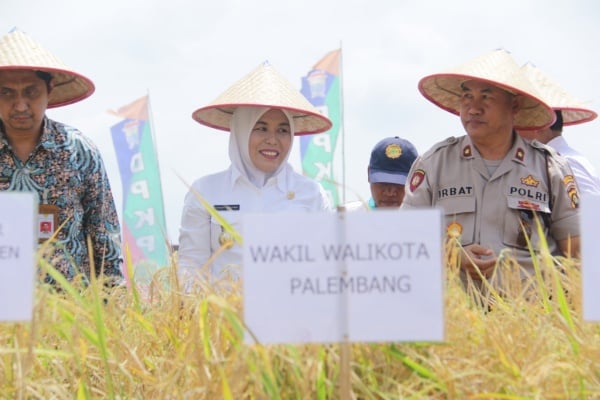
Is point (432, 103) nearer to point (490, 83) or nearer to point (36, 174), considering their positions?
point (490, 83)

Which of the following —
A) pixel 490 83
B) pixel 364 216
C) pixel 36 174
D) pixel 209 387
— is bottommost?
pixel 209 387

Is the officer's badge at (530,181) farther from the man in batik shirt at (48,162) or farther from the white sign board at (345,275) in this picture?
the white sign board at (345,275)

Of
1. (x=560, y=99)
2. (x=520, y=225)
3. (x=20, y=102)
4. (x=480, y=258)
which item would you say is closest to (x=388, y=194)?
(x=560, y=99)

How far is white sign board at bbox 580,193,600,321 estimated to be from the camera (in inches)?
Answer: 31.4

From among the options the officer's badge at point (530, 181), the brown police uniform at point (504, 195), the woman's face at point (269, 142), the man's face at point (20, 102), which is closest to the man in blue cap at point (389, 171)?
the woman's face at point (269, 142)

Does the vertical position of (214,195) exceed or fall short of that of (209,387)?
it exceeds it

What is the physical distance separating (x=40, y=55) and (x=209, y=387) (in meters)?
1.25

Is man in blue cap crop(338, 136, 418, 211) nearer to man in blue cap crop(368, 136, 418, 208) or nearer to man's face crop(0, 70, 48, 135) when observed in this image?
man in blue cap crop(368, 136, 418, 208)

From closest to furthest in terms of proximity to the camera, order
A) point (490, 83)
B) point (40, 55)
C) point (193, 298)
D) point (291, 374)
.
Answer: point (291, 374)
point (193, 298)
point (40, 55)
point (490, 83)

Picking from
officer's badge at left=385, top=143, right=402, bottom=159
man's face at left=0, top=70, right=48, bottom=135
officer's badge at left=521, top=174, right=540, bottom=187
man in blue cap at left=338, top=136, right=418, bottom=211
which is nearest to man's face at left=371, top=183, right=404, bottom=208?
man in blue cap at left=338, top=136, right=418, bottom=211

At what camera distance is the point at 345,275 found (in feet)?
2.45

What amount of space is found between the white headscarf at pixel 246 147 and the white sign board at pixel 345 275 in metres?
1.35

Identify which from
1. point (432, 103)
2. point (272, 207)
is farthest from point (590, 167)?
point (272, 207)

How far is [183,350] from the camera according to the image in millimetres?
812
